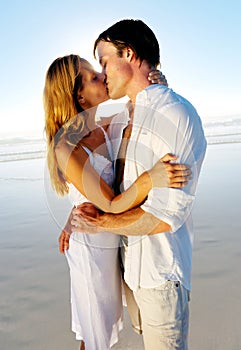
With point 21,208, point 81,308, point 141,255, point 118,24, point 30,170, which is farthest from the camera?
point 30,170

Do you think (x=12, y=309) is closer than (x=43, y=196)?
Yes

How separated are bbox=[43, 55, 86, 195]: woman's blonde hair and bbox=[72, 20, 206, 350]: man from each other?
50cm

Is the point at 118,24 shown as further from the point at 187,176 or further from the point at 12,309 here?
the point at 12,309

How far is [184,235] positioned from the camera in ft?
5.32

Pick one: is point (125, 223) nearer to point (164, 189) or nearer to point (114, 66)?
point (164, 189)

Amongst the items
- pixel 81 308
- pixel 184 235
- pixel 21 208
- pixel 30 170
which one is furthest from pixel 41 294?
pixel 30 170

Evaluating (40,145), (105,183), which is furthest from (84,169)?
(40,145)

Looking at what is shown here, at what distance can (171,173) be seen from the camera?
1.39 metres

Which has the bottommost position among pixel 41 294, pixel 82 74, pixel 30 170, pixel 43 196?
pixel 30 170

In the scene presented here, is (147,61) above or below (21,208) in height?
above

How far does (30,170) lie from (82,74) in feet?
31.1

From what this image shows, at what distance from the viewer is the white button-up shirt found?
1412 mm

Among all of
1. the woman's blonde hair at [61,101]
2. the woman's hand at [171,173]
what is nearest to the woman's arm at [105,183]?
the woman's hand at [171,173]

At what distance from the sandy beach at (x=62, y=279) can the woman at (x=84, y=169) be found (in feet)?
1.93
